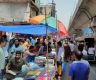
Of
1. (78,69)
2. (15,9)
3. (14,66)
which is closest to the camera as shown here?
(78,69)

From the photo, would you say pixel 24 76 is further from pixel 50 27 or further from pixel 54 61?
pixel 54 61

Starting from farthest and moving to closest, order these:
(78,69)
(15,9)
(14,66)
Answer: (15,9)
(14,66)
(78,69)

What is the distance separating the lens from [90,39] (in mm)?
41781

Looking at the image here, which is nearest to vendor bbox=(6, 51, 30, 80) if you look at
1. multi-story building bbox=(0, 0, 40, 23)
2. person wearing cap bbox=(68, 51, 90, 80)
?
person wearing cap bbox=(68, 51, 90, 80)

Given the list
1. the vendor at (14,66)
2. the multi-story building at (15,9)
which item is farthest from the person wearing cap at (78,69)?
the multi-story building at (15,9)

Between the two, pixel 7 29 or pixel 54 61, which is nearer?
pixel 7 29

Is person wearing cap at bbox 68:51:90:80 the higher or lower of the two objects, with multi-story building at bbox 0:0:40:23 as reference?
lower

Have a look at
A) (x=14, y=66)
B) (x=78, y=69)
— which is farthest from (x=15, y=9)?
(x=78, y=69)

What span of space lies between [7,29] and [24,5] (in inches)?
1202

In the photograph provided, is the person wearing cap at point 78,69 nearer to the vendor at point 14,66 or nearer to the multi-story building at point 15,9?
the vendor at point 14,66

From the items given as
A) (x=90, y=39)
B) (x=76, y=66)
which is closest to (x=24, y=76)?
(x=76, y=66)

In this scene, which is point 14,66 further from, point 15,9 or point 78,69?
point 15,9

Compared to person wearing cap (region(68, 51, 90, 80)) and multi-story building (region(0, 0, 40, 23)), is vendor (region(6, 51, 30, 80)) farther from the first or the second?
multi-story building (region(0, 0, 40, 23))

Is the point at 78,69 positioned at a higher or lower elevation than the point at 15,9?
lower
